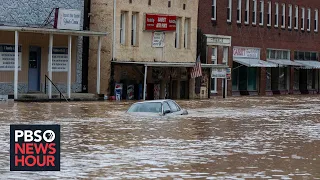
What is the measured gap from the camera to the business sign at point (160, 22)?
54750 mm

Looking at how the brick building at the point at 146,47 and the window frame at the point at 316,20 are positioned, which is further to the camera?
the window frame at the point at 316,20

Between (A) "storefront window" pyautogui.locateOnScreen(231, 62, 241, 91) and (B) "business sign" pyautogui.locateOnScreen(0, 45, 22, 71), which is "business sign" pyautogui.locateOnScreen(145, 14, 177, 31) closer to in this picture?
(B) "business sign" pyautogui.locateOnScreen(0, 45, 22, 71)

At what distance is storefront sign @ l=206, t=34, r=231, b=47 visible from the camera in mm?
63594

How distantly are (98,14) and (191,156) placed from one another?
3404cm

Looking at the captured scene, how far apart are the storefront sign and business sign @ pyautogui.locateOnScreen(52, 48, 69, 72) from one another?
16.0m

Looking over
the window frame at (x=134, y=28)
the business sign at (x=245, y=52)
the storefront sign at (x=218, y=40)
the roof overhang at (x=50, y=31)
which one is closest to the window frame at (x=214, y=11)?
the storefront sign at (x=218, y=40)

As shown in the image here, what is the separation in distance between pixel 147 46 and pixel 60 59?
7371 millimetres

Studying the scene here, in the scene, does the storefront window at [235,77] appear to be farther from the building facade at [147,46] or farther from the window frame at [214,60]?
the building facade at [147,46]

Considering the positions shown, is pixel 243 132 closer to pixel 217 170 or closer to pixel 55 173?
pixel 217 170

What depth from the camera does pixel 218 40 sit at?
65000 mm

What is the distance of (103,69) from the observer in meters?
52.3

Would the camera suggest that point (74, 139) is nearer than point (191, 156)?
No

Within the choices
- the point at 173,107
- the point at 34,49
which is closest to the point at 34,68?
the point at 34,49

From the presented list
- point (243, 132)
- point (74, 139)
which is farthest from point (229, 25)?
point (74, 139)
